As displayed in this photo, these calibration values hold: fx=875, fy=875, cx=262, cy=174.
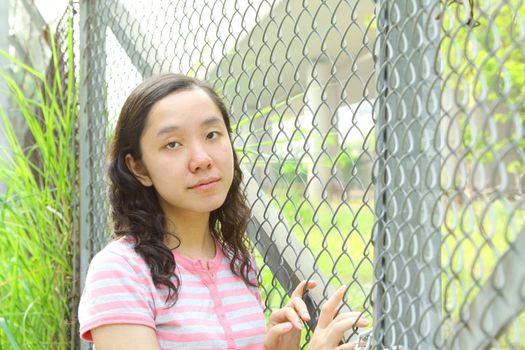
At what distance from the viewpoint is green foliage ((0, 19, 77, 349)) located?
3102 millimetres

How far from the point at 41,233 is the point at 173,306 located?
1.53 m

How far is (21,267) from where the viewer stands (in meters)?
3.13

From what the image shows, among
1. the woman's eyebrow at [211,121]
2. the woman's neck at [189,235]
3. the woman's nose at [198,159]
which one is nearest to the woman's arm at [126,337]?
the woman's neck at [189,235]

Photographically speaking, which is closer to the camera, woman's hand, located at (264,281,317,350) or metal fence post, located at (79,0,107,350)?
woman's hand, located at (264,281,317,350)

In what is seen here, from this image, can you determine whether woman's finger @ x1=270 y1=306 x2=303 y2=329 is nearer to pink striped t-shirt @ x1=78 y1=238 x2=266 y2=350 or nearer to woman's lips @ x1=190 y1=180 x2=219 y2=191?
pink striped t-shirt @ x1=78 y1=238 x2=266 y2=350

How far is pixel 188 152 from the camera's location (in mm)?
1833

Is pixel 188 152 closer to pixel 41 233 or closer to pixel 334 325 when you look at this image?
pixel 334 325

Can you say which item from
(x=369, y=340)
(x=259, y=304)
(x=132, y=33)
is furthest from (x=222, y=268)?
(x=132, y=33)

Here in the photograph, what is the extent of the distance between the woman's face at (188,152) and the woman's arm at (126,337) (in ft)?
0.93

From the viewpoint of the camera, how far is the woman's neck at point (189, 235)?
6.35ft

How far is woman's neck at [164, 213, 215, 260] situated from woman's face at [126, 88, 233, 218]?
6 cm

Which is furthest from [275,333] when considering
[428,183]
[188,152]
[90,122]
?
[90,122]

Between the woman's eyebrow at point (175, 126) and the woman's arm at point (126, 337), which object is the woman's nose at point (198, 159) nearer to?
the woman's eyebrow at point (175, 126)

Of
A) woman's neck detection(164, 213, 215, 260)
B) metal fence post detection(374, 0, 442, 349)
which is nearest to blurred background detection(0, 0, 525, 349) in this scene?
metal fence post detection(374, 0, 442, 349)
